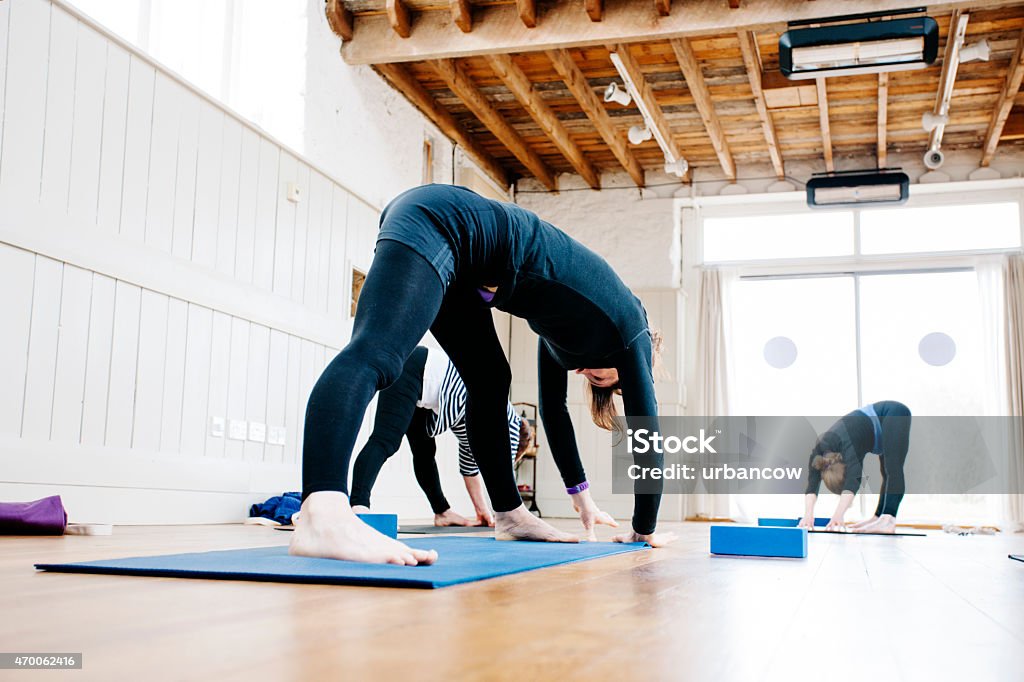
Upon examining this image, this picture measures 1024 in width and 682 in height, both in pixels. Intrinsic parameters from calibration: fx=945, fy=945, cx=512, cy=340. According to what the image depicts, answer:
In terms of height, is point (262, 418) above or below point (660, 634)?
above

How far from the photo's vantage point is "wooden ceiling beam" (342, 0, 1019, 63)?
19.1ft

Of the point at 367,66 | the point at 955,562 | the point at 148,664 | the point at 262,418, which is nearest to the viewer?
the point at 148,664

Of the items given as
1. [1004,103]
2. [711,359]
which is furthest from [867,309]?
[1004,103]

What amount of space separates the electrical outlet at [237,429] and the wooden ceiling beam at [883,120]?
5270 millimetres

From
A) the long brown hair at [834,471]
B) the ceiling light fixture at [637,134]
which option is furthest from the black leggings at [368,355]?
the ceiling light fixture at [637,134]

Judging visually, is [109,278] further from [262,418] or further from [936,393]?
[936,393]

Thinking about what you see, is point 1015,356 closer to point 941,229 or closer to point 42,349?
point 941,229

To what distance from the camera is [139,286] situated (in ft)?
14.7

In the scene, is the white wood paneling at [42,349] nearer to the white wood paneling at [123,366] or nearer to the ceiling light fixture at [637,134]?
the white wood paneling at [123,366]

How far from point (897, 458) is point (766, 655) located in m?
5.25

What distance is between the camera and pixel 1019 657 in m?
0.84

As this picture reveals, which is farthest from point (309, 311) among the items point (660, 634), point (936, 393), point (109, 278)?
point (936, 393)

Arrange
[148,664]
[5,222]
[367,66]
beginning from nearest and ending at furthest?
[148,664] < [5,222] < [367,66]

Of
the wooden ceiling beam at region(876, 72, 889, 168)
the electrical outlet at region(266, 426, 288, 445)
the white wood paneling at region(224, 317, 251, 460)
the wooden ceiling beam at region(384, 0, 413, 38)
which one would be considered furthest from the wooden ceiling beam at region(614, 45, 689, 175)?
the electrical outlet at region(266, 426, 288, 445)
